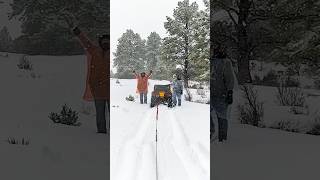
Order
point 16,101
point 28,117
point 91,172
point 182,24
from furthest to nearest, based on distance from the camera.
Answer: point 182,24 < point 16,101 < point 28,117 < point 91,172

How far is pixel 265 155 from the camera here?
649 centimetres

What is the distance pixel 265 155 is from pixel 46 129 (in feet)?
12.3

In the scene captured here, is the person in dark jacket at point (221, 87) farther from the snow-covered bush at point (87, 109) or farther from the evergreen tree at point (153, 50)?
the evergreen tree at point (153, 50)

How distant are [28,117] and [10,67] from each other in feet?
9.65

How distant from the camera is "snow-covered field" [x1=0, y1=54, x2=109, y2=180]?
5469 millimetres

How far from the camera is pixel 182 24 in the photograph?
34.2 metres

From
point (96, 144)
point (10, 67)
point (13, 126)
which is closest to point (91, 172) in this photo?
point (96, 144)

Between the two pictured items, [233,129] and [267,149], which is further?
[233,129]

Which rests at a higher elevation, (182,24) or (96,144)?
(182,24)

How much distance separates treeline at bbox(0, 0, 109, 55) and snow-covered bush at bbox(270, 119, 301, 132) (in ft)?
17.0

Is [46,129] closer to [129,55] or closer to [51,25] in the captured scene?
[51,25]

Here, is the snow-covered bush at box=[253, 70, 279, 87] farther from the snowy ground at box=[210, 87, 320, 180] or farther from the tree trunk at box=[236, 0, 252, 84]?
the snowy ground at box=[210, 87, 320, 180]

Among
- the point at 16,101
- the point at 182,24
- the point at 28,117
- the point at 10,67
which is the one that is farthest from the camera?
the point at 182,24

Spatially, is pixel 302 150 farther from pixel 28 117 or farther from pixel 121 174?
pixel 28 117
